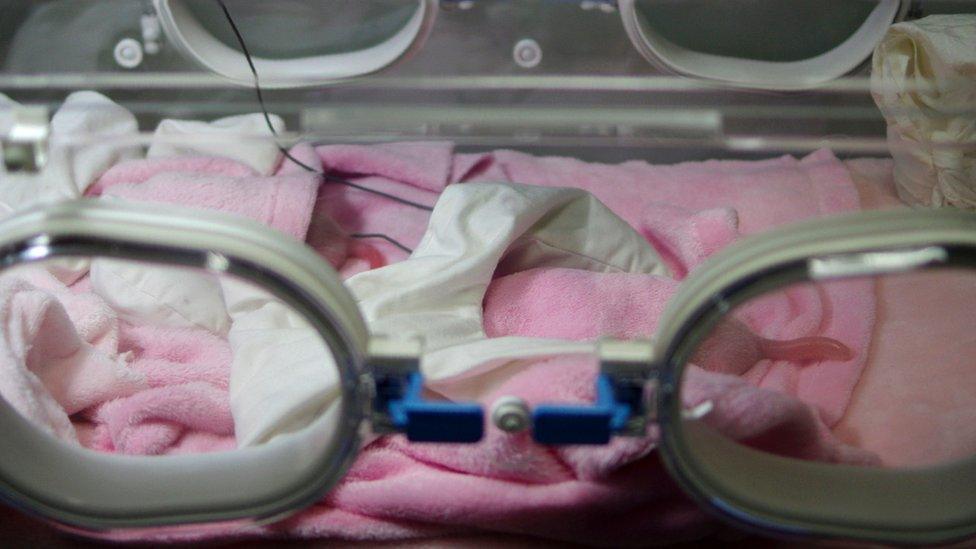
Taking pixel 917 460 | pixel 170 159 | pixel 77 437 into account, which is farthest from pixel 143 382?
pixel 917 460

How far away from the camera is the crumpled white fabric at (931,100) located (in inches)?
31.2

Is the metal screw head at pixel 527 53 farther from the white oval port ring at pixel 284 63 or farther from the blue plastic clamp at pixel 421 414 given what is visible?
the blue plastic clamp at pixel 421 414

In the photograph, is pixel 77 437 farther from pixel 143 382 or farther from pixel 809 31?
pixel 809 31

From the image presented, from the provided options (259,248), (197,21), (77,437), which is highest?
(259,248)

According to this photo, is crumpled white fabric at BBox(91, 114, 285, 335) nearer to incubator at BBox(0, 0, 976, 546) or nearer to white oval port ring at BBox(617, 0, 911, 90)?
incubator at BBox(0, 0, 976, 546)

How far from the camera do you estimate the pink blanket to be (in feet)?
1.95

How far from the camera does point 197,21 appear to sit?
948 mm

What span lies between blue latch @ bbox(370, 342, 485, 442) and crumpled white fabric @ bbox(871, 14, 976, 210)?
475 millimetres

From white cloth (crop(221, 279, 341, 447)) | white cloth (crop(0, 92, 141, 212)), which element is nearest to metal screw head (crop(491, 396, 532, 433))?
white cloth (crop(221, 279, 341, 447))

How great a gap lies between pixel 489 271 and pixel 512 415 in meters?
0.26

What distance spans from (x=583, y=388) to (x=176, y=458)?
0.27 metres

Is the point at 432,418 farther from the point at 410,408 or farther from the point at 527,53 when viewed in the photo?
the point at 527,53

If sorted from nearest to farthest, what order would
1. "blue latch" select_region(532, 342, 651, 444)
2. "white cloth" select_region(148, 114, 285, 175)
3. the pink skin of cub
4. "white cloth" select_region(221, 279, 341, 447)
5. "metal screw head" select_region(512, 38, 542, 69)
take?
"blue latch" select_region(532, 342, 651, 444)
"white cloth" select_region(221, 279, 341, 447)
the pink skin of cub
"white cloth" select_region(148, 114, 285, 175)
"metal screw head" select_region(512, 38, 542, 69)

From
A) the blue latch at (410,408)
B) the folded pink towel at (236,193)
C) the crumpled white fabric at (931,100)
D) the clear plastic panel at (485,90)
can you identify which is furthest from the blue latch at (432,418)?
the crumpled white fabric at (931,100)
